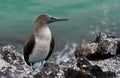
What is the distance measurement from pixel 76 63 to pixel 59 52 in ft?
44.8

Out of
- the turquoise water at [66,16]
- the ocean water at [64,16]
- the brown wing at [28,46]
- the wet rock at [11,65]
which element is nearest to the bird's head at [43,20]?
the brown wing at [28,46]

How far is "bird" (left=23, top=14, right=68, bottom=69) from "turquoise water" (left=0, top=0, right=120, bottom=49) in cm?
1256

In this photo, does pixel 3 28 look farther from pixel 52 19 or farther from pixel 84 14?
pixel 52 19

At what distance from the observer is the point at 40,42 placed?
724 centimetres

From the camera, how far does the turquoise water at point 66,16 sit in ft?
73.5

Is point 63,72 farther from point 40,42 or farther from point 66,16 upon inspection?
point 66,16

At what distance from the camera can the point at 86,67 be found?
17.0 feet

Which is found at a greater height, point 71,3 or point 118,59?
point 118,59

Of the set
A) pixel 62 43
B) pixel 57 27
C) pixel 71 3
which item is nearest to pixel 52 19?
pixel 62 43

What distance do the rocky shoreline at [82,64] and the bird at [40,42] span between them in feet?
2.26

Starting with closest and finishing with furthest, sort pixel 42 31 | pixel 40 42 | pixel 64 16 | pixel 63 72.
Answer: pixel 63 72
pixel 42 31
pixel 40 42
pixel 64 16

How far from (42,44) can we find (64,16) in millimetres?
21676

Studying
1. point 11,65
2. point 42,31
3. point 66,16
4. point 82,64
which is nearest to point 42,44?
point 42,31

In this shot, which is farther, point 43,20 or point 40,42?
point 40,42
